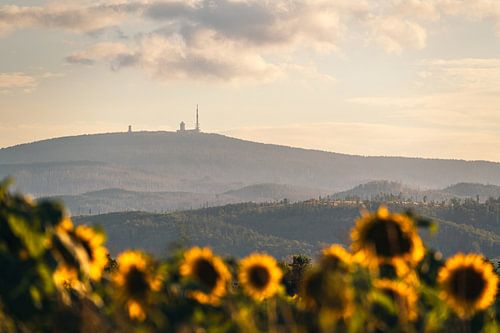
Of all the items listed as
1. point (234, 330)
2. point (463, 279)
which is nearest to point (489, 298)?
point (463, 279)

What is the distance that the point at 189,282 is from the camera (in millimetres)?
4684

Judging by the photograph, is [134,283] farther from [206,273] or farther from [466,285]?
[466,285]

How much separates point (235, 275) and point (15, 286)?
1436 mm

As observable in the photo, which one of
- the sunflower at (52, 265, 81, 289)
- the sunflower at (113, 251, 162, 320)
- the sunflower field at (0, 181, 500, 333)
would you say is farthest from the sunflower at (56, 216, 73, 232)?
the sunflower at (113, 251, 162, 320)

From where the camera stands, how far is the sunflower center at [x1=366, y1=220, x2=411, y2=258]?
4418 millimetres

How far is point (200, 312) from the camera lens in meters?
4.60

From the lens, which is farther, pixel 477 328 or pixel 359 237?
pixel 477 328

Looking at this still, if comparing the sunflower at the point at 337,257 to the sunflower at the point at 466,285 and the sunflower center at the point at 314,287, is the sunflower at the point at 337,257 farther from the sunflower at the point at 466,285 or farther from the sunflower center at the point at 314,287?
the sunflower at the point at 466,285

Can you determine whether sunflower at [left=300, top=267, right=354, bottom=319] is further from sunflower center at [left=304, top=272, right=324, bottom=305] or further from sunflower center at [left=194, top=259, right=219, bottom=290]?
sunflower center at [left=194, top=259, right=219, bottom=290]

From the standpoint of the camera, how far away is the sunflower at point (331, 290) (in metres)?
3.70

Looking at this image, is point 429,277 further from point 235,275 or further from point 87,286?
point 87,286

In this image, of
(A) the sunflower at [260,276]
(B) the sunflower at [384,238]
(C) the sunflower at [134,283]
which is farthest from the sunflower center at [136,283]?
(B) the sunflower at [384,238]

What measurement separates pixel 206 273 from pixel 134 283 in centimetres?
50

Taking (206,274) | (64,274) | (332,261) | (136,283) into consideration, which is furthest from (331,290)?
(64,274)
